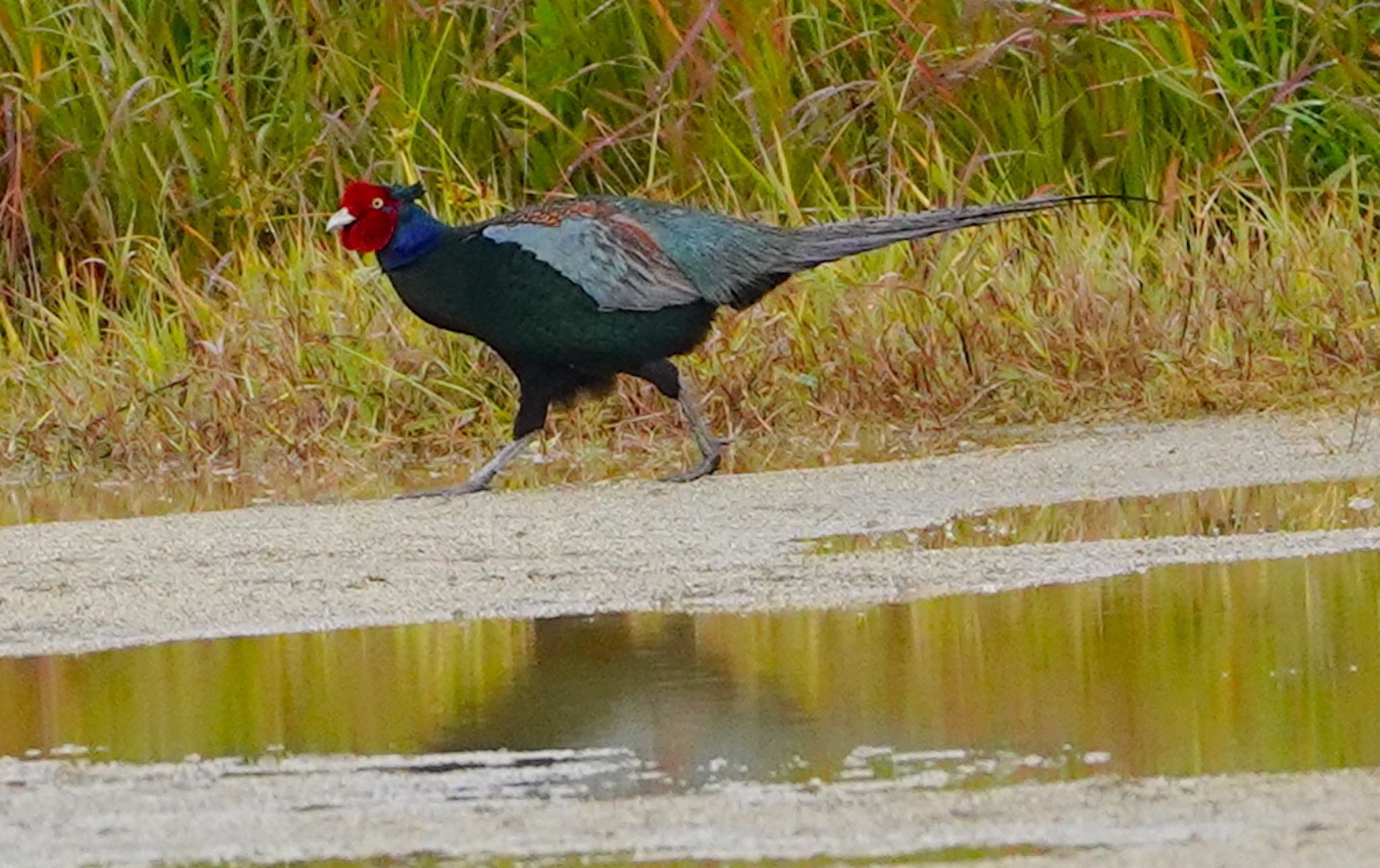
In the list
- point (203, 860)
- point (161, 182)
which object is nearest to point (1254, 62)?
point (161, 182)

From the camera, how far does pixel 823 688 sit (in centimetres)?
372

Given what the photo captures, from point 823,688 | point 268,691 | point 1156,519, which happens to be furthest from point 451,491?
point 823,688

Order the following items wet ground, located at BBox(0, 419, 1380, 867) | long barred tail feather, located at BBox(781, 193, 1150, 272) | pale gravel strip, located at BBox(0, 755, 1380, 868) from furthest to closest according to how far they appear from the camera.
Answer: long barred tail feather, located at BBox(781, 193, 1150, 272)
wet ground, located at BBox(0, 419, 1380, 867)
pale gravel strip, located at BBox(0, 755, 1380, 868)

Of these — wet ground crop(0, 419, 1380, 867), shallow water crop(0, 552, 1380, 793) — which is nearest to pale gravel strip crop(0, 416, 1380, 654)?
wet ground crop(0, 419, 1380, 867)

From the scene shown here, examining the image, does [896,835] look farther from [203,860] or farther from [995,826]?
[203,860]

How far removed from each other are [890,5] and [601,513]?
2.60m

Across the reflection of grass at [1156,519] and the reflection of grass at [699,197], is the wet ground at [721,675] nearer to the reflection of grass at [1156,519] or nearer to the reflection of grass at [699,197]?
the reflection of grass at [1156,519]

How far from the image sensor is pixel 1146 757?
321 centimetres

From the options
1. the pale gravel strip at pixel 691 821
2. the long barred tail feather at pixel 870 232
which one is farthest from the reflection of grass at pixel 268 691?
the long barred tail feather at pixel 870 232

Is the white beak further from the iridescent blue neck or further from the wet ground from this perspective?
the wet ground

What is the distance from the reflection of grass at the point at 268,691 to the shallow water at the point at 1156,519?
0.97 metres

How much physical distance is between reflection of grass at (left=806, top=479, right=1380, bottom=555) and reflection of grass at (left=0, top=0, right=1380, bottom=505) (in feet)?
3.88

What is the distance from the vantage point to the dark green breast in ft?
20.3

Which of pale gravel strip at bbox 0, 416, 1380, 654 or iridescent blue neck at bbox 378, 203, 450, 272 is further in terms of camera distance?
iridescent blue neck at bbox 378, 203, 450, 272
